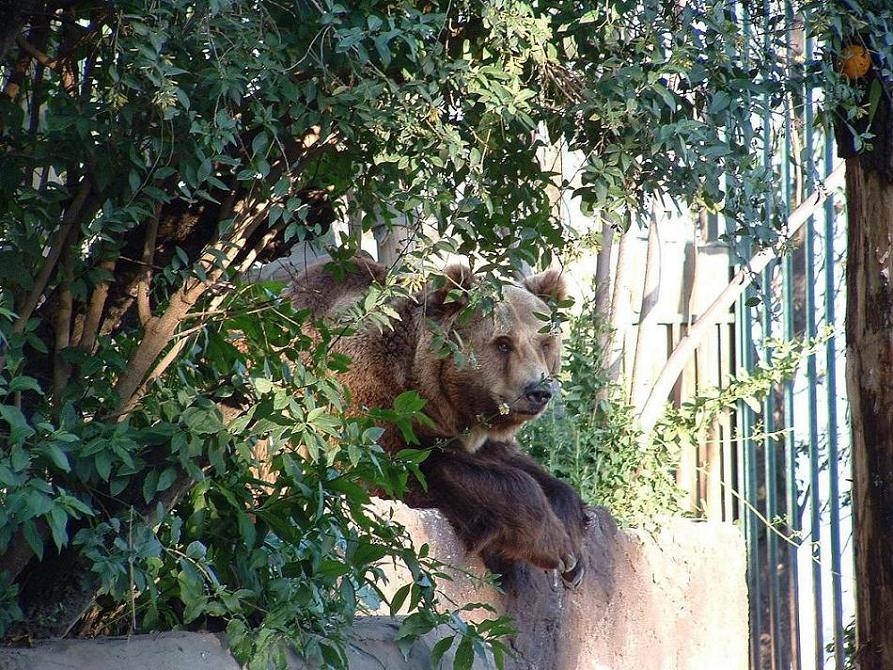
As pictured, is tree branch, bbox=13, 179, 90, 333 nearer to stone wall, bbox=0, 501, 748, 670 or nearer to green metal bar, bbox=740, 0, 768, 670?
stone wall, bbox=0, 501, 748, 670

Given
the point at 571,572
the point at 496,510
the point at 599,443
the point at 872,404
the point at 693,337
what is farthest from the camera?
the point at 693,337

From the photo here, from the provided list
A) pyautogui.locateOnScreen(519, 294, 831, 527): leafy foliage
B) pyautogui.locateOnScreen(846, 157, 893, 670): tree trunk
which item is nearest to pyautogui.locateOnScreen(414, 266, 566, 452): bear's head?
pyautogui.locateOnScreen(519, 294, 831, 527): leafy foliage

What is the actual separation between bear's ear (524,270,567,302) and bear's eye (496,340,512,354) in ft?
0.95

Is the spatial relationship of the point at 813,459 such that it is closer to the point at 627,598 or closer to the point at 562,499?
the point at 627,598

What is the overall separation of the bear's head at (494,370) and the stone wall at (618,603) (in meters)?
0.70

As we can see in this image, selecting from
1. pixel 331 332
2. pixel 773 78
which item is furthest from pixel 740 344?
pixel 331 332

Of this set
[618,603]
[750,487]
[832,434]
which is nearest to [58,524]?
[618,603]

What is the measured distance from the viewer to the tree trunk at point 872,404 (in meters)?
4.45

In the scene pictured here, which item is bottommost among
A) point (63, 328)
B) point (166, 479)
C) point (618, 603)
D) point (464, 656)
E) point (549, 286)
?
point (618, 603)

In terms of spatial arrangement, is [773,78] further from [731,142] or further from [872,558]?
[872,558]

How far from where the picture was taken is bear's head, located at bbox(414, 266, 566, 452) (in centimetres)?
559

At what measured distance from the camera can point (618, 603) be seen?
6090 millimetres

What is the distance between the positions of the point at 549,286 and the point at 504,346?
0.38m

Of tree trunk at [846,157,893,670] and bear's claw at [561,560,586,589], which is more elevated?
tree trunk at [846,157,893,670]
